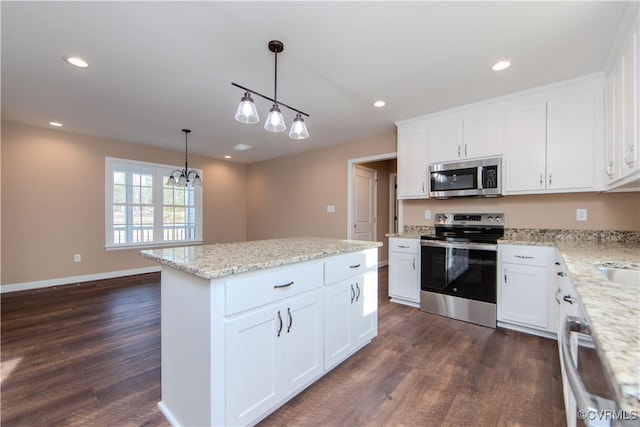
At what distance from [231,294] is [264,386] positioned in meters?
0.58

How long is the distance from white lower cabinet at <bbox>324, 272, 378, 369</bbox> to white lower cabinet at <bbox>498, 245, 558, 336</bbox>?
1386mm

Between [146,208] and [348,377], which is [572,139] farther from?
[146,208]

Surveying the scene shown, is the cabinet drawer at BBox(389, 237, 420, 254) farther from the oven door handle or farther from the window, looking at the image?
the window

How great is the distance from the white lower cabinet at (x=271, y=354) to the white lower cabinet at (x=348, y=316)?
10cm

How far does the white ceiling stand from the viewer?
5.76 feet

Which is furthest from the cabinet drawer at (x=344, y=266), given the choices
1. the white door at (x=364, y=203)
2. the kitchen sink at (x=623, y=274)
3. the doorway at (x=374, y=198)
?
the white door at (x=364, y=203)

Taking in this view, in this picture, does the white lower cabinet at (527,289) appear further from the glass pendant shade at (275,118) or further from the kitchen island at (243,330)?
the glass pendant shade at (275,118)

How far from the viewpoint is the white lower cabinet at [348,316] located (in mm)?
1908

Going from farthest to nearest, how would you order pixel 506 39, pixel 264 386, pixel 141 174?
1. pixel 141 174
2. pixel 506 39
3. pixel 264 386

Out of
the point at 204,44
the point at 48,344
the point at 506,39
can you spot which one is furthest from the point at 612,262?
the point at 48,344

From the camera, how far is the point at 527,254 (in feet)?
8.50

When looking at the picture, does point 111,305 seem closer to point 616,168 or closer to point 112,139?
point 112,139

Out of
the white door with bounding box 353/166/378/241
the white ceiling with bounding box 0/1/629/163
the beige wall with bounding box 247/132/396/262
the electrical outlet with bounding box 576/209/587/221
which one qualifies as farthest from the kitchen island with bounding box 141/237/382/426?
the white door with bounding box 353/166/378/241

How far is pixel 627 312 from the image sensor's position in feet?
2.48
